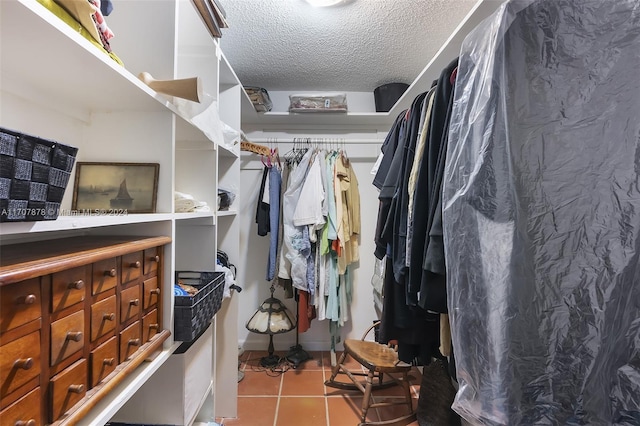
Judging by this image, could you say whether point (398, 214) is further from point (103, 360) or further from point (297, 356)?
point (297, 356)

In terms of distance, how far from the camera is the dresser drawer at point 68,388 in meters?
0.50

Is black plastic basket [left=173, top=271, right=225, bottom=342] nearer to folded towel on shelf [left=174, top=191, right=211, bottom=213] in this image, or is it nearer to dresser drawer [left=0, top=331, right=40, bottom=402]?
folded towel on shelf [left=174, top=191, right=211, bottom=213]

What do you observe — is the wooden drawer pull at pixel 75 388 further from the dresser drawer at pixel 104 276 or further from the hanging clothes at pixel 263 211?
the hanging clothes at pixel 263 211

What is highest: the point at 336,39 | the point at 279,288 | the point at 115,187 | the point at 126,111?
the point at 336,39

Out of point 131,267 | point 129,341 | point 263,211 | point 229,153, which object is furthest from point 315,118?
point 129,341

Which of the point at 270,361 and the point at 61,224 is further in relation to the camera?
the point at 270,361

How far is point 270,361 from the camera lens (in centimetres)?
226

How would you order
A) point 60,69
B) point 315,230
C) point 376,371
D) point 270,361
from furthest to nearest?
1. point 270,361
2. point 315,230
3. point 376,371
4. point 60,69

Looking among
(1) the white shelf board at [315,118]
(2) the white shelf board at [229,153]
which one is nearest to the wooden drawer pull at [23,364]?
(2) the white shelf board at [229,153]

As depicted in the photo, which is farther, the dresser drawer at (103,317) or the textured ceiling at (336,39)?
the textured ceiling at (336,39)

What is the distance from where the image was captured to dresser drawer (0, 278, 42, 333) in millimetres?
412

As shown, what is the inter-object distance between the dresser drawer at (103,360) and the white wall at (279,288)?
6.05 ft

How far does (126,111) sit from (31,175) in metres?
0.50

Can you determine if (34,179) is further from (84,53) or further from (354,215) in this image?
(354,215)
